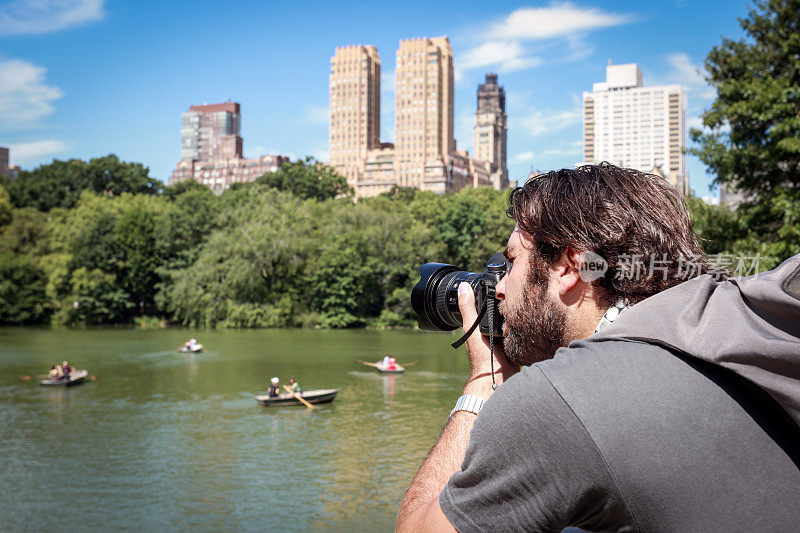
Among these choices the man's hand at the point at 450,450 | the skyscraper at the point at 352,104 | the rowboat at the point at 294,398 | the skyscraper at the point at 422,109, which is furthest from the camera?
the skyscraper at the point at 352,104

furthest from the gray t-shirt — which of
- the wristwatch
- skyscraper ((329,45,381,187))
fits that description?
skyscraper ((329,45,381,187))

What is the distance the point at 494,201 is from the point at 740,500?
45.9 metres

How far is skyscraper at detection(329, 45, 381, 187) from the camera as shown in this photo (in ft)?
382

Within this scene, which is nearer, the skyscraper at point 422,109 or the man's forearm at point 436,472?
the man's forearm at point 436,472

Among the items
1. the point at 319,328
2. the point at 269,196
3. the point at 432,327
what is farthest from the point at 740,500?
the point at 269,196

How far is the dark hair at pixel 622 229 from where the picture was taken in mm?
1154

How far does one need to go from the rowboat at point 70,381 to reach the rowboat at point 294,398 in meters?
6.18

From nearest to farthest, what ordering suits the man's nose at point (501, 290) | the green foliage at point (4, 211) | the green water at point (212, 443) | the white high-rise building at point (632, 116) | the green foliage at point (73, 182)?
the man's nose at point (501, 290)
the green water at point (212, 443)
the green foliage at point (4, 211)
the green foliage at point (73, 182)
the white high-rise building at point (632, 116)

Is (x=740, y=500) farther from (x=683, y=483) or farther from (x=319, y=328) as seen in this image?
(x=319, y=328)

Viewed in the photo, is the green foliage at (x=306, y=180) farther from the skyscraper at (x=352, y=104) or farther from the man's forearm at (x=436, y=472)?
the man's forearm at (x=436, y=472)

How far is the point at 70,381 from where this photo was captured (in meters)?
19.1

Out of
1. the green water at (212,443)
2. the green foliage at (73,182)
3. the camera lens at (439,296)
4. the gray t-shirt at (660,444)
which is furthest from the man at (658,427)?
the green foliage at (73,182)

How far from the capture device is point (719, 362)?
87cm

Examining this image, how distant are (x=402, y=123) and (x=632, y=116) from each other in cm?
3724
